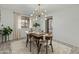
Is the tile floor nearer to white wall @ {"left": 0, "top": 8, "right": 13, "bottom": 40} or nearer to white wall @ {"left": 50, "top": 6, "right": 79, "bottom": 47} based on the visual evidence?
white wall @ {"left": 50, "top": 6, "right": 79, "bottom": 47}

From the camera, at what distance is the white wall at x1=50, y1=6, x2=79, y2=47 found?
7.36 feet

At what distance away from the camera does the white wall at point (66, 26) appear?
2244mm

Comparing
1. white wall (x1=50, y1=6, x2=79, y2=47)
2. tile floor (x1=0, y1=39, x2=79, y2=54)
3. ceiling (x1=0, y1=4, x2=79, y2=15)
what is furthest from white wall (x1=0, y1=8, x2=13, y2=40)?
white wall (x1=50, y1=6, x2=79, y2=47)

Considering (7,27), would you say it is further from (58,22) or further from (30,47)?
(58,22)

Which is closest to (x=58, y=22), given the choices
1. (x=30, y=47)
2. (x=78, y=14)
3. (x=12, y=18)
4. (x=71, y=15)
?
(x=71, y=15)

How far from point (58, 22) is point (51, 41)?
53cm

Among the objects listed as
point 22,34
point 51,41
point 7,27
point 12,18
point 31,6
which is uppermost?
point 31,6

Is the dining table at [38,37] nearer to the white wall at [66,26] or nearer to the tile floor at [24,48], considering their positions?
the tile floor at [24,48]

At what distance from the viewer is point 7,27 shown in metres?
2.21

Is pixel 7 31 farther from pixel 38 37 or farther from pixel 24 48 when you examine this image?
pixel 38 37
